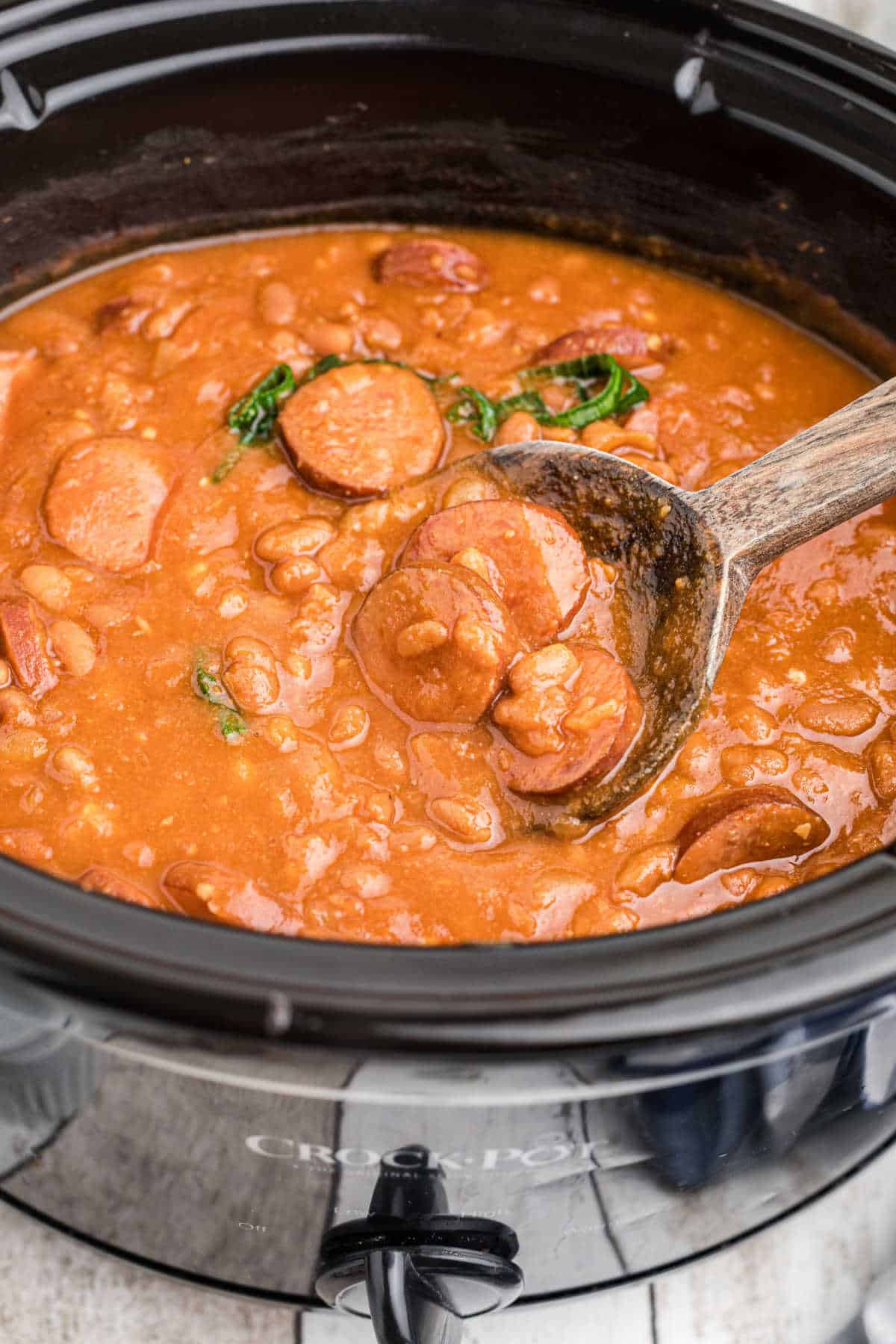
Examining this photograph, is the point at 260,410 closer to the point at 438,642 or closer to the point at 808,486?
the point at 438,642

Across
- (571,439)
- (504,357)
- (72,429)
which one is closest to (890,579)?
(571,439)

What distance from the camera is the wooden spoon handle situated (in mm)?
2455

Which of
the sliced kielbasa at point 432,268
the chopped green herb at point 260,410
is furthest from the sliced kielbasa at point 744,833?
the sliced kielbasa at point 432,268

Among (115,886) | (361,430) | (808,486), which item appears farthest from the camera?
(361,430)

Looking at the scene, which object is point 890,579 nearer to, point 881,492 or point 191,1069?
point 881,492

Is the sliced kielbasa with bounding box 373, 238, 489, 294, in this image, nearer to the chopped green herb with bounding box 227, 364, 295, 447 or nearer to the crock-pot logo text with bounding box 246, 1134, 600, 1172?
the chopped green herb with bounding box 227, 364, 295, 447

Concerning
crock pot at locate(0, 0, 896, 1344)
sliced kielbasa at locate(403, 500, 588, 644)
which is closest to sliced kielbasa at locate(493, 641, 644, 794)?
sliced kielbasa at locate(403, 500, 588, 644)

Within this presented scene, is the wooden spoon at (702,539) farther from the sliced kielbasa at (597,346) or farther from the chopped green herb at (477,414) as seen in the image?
the sliced kielbasa at (597,346)

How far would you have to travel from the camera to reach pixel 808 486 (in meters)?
2.49

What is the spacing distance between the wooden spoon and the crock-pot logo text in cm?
79

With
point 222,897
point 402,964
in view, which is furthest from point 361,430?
point 402,964

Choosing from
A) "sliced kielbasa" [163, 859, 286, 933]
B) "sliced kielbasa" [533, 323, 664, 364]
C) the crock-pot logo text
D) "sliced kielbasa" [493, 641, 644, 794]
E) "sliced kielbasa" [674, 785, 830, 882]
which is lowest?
the crock-pot logo text

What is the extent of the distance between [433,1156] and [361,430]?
5.36ft

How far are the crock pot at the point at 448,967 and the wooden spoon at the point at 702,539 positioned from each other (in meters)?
0.70
